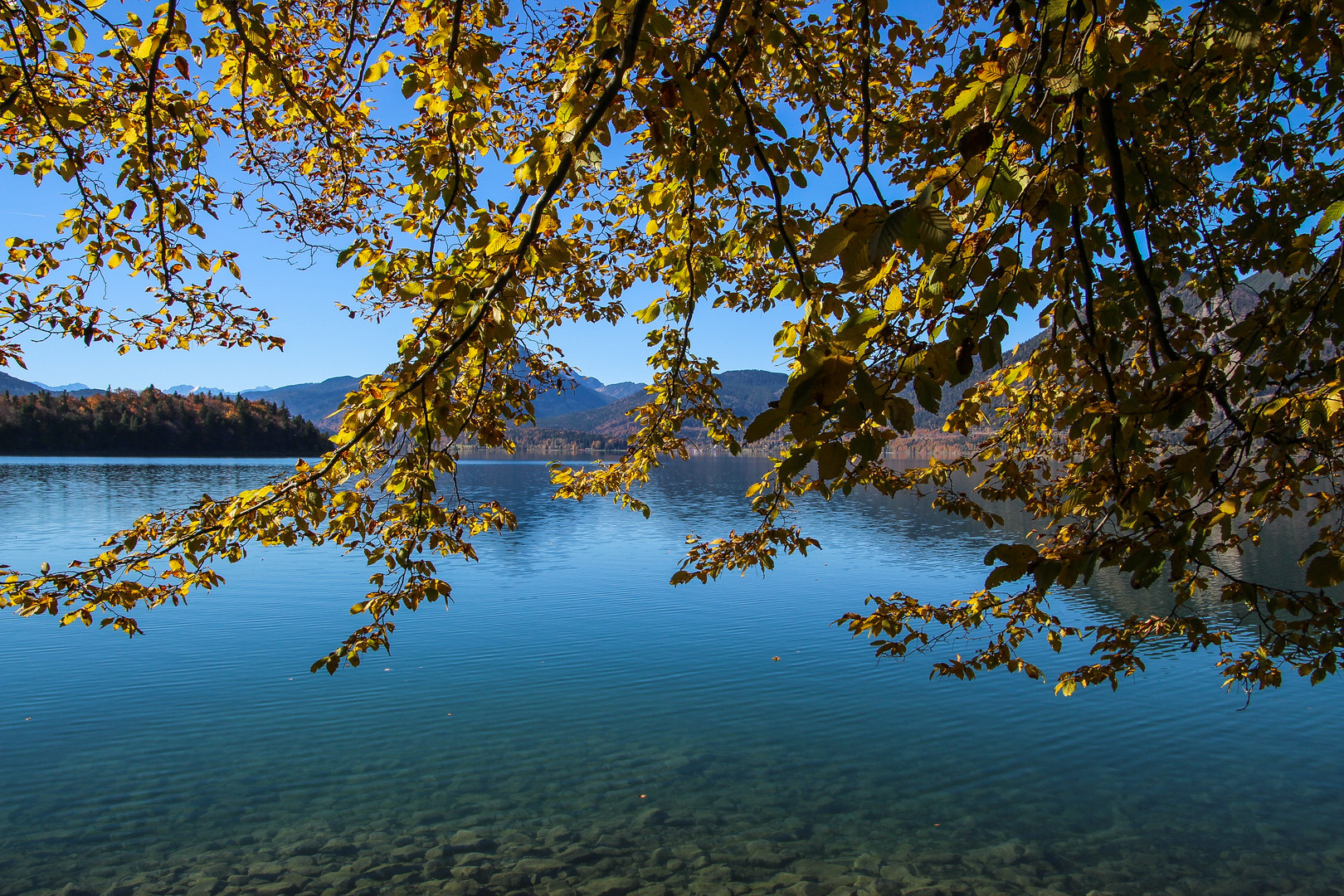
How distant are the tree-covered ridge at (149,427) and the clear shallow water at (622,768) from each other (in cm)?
12958

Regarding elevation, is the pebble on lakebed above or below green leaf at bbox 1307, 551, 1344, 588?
below

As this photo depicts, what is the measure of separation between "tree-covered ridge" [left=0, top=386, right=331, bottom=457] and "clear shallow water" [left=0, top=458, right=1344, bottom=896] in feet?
425

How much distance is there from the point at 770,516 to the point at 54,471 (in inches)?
3466

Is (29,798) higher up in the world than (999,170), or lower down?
lower down

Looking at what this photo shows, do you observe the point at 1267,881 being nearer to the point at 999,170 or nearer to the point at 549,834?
the point at 549,834

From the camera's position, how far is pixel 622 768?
979 cm

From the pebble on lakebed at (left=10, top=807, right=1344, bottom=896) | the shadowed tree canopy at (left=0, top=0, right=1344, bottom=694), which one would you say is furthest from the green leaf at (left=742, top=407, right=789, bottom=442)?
the pebble on lakebed at (left=10, top=807, right=1344, bottom=896)

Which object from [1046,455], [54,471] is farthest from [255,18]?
[54,471]

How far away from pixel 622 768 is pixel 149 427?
14184 centimetres

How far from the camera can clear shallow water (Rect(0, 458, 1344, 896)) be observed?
7.59 metres

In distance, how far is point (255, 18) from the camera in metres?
4.69

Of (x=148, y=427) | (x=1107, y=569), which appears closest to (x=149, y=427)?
(x=148, y=427)

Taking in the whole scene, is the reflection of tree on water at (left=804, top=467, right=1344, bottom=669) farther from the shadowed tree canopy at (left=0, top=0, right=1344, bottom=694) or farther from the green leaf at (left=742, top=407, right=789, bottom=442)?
the green leaf at (left=742, top=407, right=789, bottom=442)

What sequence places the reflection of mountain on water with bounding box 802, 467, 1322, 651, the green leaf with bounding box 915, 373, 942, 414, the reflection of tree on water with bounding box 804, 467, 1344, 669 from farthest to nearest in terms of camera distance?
the reflection of mountain on water with bounding box 802, 467, 1322, 651
the reflection of tree on water with bounding box 804, 467, 1344, 669
the green leaf with bounding box 915, 373, 942, 414
